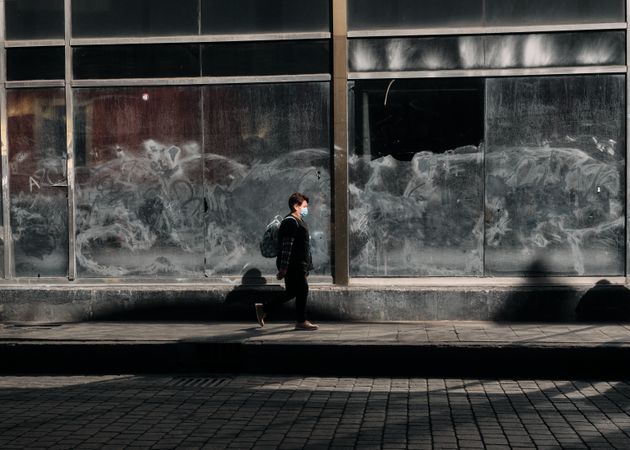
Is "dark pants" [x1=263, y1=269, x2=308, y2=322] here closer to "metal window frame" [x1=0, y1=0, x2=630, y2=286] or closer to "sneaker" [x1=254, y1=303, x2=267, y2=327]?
"sneaker" [x1=254, y1=303, x2=267, y2=327]

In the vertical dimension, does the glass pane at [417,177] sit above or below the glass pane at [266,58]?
below

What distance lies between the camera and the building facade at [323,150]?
40.1ft

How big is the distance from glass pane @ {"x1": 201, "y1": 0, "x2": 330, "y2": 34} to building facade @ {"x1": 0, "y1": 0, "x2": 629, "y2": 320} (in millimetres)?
25

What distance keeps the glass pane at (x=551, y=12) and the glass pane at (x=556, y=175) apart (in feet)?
2.35

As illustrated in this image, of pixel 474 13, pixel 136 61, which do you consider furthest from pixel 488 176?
pixel 136 61

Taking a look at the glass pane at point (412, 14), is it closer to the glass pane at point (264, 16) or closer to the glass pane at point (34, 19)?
the glass pane at point (264, 16)

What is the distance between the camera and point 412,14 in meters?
12.4

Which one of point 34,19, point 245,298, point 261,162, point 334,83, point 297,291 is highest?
point 34,19

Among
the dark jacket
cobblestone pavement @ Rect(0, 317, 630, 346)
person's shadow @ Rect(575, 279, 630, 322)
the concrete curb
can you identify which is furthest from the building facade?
the concrete curb

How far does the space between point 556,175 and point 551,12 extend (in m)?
2.02

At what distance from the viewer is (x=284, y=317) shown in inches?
493

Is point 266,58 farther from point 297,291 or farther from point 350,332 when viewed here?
point 350,332

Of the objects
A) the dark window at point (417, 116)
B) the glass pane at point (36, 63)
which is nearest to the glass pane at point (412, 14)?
the dark window at point (417, 116)

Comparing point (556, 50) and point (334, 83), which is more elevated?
point (556, 50)
